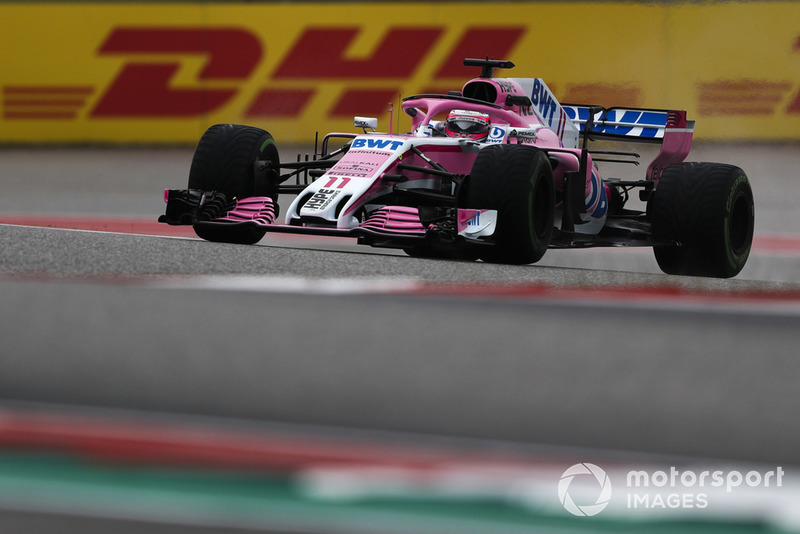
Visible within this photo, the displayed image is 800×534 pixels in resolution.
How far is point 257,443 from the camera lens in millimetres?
2619

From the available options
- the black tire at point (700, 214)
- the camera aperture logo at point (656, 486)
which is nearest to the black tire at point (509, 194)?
the black tire at point (700, 214)

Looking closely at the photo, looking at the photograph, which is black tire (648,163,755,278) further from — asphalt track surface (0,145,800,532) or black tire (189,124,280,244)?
asphalt track surface (0,145,800,532)

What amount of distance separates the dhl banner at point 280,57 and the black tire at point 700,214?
5114 millimetres

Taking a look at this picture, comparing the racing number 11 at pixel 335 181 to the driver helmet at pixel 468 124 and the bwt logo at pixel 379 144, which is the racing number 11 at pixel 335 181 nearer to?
the bwt logo at pixel 379 144

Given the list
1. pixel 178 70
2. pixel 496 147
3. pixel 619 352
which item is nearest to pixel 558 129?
pixel 496 147

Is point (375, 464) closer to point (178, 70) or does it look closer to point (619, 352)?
point (619, 352)

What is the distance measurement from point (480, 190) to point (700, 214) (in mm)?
1522

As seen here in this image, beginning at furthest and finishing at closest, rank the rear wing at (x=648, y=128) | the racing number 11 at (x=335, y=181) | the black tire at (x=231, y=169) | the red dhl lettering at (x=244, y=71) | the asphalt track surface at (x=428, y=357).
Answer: the red dhl lettering at (x=244, y=71) < the rear wing at (x=648, y=128) < the black tire at (x=231, y=169) < the racing number 11 at (x=335, y=181) < the asphalt track surface at (x=428, y=357)

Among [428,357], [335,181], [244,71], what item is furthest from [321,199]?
[244,71]

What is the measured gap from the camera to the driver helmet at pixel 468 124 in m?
6.82

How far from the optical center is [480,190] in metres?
5.71

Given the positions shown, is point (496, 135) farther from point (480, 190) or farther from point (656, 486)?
point (656, 486)

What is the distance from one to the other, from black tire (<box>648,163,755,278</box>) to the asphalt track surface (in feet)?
12.3

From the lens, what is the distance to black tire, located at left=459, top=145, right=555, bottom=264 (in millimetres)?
5656
